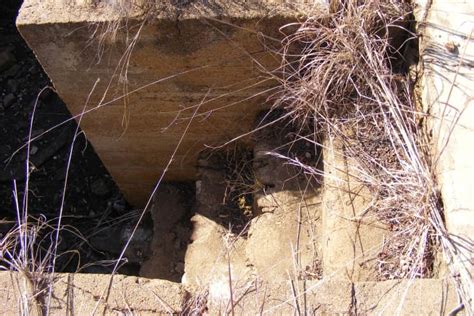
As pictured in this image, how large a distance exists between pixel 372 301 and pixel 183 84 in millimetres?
1408

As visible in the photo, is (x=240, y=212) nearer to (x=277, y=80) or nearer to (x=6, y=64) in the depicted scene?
(x=277, y=80)

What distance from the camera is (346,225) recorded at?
280cm

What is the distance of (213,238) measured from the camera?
144 inches

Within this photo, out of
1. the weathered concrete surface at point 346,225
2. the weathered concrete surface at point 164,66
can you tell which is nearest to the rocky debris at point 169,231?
the weathered concrete surface at point 164,66

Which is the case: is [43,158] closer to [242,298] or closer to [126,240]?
[126,240]

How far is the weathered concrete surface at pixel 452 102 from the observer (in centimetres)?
248

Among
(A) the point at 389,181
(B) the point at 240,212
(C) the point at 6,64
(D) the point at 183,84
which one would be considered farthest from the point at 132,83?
(C) the point at 6,64

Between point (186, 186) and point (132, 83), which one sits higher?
point (132, 83)

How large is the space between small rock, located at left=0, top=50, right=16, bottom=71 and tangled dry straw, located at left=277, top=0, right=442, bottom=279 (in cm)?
299

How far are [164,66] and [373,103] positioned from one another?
0.97 meters

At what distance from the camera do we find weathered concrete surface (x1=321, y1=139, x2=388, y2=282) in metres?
2.70

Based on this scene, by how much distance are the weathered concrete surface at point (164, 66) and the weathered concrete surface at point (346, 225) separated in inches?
22.3

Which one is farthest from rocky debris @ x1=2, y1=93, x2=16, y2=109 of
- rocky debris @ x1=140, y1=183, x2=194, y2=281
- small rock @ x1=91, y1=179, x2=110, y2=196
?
rocky debris @ x1=140, y1=183, x2=194, y2=281

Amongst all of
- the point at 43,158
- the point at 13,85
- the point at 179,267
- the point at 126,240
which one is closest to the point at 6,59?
the point at 13,85
